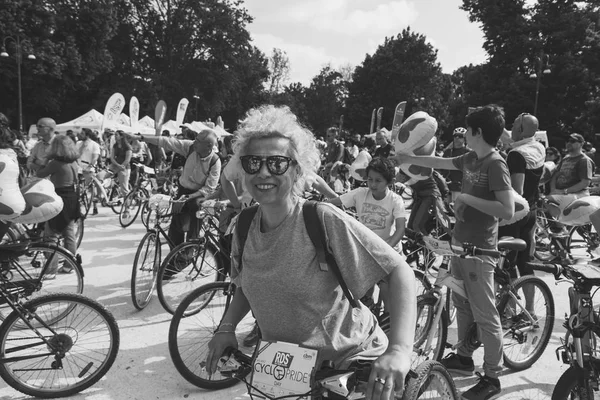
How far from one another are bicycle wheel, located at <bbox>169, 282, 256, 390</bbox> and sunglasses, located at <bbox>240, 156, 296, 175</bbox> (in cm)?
175

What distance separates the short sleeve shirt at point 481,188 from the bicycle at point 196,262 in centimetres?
235

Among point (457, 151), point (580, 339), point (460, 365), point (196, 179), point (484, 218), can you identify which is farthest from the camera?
point (457, 151)

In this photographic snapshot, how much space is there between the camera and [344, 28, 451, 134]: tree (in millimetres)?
50000

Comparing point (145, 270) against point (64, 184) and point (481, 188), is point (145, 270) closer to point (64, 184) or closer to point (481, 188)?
point (64, 184)

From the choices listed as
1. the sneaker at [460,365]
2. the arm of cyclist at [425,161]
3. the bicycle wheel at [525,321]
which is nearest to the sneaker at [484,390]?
the sneaker at [460,365]

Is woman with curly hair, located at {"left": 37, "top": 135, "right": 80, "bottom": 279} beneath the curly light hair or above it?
beneath

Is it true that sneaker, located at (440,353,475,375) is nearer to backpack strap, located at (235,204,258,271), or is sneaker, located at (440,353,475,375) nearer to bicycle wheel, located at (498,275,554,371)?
bicycle wheel, located at (498,275,554,371)

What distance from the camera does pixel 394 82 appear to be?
50562 mm

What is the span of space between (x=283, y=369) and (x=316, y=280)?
0.33m

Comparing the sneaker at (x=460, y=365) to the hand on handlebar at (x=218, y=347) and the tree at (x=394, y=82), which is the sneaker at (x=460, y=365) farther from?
the tree at (x=394, y=82)

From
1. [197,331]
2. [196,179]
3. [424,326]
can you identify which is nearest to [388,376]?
[424,326]

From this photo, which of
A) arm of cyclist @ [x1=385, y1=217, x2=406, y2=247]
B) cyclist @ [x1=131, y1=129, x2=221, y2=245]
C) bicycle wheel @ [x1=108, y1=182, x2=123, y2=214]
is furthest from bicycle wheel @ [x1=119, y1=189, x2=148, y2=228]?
arm of cyclist @ [x1=385, y1=217, x2=406, y2=247]

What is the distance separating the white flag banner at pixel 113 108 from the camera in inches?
693

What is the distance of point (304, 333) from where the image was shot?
1.66 m
